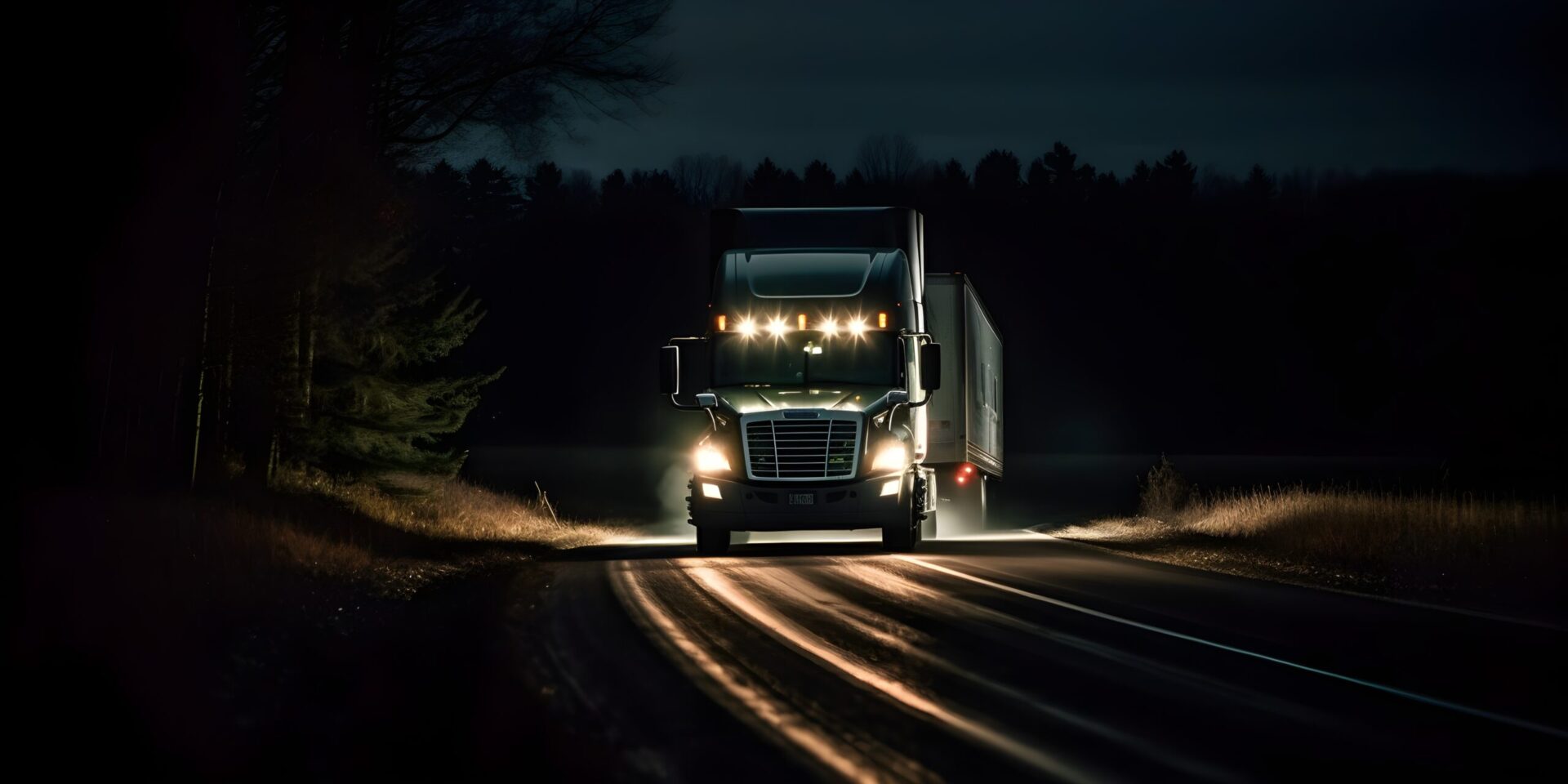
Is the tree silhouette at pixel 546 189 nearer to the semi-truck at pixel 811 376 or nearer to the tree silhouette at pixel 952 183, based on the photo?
the tree silhouette at pixel 952 183

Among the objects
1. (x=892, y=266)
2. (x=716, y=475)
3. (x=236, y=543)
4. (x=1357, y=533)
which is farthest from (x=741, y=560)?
(x=1357, y=533)

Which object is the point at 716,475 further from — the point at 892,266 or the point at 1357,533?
the point at 1357,533

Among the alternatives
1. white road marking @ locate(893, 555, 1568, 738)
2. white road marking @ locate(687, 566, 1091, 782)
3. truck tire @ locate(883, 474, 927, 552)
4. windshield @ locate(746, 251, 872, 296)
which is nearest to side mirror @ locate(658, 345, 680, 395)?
windshield @ locate(746, 251, 872, 296)

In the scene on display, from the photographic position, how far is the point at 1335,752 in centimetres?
848

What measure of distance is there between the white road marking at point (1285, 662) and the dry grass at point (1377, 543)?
162 inches

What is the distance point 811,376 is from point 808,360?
23cm

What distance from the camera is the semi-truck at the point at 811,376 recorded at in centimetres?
2184

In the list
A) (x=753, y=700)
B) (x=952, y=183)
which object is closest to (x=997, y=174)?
(x=952, y=183)

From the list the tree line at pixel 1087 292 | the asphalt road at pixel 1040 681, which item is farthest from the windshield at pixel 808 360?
the tree line at pixel 1087 292

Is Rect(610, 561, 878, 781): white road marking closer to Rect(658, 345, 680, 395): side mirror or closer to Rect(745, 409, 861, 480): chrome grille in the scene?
Rect(745, 409, 861, 480): chrome grille

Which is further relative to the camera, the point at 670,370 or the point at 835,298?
the point at 835,298

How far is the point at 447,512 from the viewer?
29.9 meters

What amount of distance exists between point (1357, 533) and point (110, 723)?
1793cm

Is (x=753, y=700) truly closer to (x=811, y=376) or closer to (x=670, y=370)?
(x=670, y=370)
